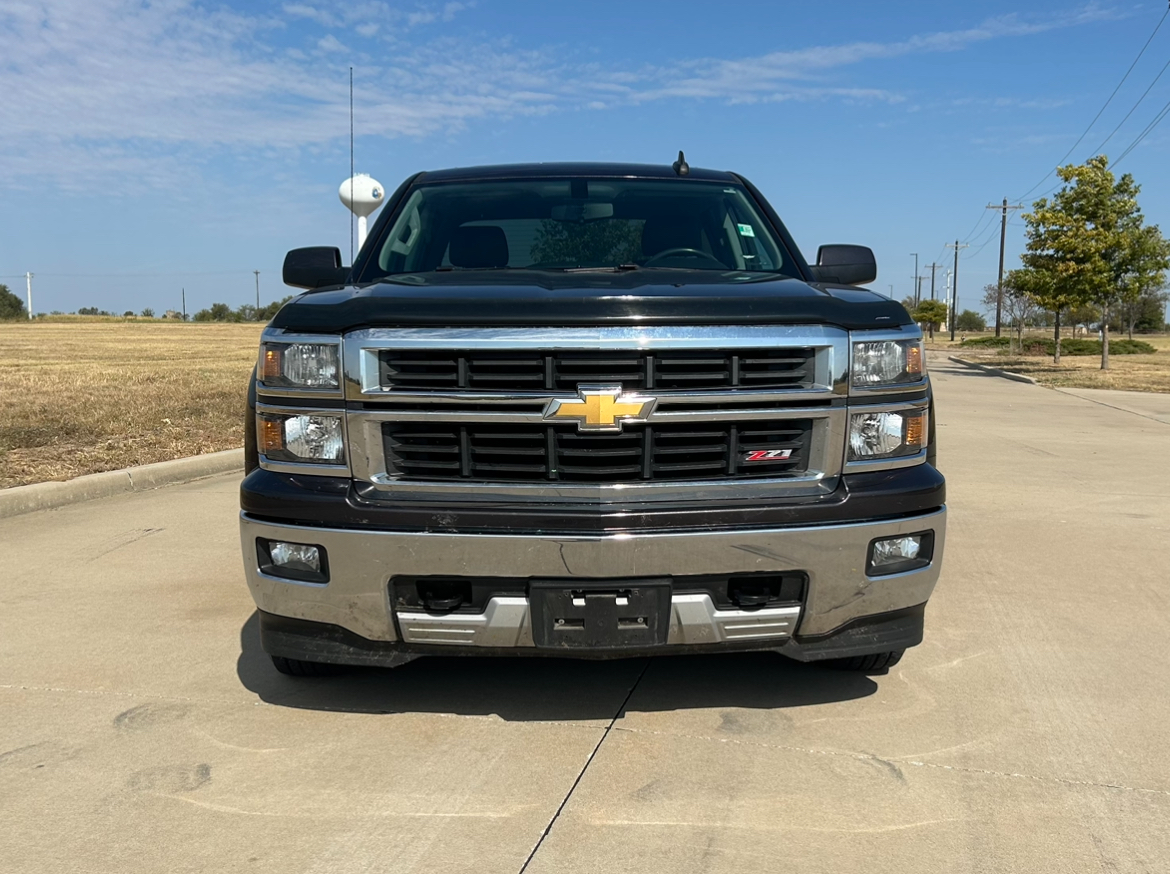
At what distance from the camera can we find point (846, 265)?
4.68m

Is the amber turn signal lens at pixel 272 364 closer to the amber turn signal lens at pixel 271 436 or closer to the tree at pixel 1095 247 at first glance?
the amber turn signal lens at pixel 271 436

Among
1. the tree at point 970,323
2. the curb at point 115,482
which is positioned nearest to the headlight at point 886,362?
the curb at point 115,482

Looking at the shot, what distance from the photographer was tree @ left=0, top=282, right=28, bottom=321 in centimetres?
8781

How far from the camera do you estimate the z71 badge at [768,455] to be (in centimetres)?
337

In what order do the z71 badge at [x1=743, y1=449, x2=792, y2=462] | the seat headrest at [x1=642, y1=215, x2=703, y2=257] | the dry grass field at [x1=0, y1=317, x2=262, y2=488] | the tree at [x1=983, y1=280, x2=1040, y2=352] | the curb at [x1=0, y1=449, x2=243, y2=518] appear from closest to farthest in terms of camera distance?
the z71 badge at [x1=743, y1=449, x2=792, y2=462], the seat headrest at [x1=642, y1=215, x2=703, y2=257], the curb at [x1=0, y1=449, x2=243, y2=518], the dry grass field at [x1=0, y1=317, x2=262, y2=488], the tree at [x1=983, y1=280, x2=1040, y2=352]

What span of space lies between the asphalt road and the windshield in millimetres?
1634

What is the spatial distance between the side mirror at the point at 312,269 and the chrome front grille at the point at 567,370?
52.8 inches

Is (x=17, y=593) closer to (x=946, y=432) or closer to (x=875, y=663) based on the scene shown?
(x=875, y=663)

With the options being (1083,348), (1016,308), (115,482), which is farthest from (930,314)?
(115,482)

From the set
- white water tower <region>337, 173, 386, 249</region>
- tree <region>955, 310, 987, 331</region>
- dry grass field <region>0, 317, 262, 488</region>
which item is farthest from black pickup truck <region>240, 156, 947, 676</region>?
tree <region>955, 310, 987, 331</region>

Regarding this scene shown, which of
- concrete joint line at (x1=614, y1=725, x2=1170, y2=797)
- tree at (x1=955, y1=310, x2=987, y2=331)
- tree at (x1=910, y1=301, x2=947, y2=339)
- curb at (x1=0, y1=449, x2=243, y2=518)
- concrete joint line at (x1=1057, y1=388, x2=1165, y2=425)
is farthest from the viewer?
tree at (x1=955, y1=310, x2=987, y2=331)

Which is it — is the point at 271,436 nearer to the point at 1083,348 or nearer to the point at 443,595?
the point at 443,595

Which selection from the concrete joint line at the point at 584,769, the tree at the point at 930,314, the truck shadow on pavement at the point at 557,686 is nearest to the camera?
the concrete joint line at the point at 584,769

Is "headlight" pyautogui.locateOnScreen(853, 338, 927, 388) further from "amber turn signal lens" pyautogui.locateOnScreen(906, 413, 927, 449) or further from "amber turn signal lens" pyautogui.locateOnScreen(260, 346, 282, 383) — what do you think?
"amber turn signal lens" pyautogui.locateOnScreen(260, 346, 282, 383)
